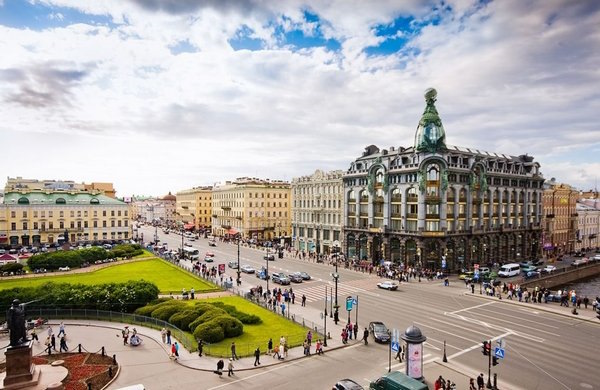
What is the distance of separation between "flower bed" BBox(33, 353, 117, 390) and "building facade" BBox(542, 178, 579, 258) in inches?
3452

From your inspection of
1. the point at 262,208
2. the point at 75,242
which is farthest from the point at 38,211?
the point at 262,208

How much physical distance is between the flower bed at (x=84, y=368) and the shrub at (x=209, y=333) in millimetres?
5969

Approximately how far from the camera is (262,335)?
30.6 metres

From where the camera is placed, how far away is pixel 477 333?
31500 mm

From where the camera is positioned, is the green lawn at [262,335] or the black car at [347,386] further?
the green lawn at [262,335]

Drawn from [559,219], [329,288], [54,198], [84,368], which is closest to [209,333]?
[84,368]

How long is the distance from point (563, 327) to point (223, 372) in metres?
29.4

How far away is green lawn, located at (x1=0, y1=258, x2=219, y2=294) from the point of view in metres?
48.7

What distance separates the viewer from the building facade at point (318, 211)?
80.3m

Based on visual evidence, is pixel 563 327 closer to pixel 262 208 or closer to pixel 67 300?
pixel 67 300

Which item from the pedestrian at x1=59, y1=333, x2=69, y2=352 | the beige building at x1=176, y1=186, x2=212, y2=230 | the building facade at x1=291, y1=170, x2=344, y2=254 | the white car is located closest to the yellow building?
the building facade at x1=291, y1=170, x2=344, y2=254

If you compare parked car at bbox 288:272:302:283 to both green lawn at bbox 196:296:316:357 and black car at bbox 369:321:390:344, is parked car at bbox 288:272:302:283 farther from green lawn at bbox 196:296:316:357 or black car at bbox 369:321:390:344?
black car at bbox 369:321:390:344

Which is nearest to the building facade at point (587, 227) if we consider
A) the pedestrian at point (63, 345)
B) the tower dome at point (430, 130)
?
the tower dome at point (430, 130)

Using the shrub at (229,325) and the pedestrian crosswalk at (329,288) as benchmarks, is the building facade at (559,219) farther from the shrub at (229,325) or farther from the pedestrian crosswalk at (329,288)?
the shrub at (229,325)
